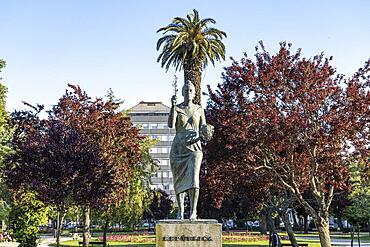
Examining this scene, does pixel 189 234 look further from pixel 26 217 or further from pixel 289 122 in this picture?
pixel 26 217

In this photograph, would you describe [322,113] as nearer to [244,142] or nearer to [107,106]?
[244,142]

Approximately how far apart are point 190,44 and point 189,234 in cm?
2473

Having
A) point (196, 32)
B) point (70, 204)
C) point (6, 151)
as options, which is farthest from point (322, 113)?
point (6, 151)

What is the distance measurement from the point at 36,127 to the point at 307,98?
41.4 feet

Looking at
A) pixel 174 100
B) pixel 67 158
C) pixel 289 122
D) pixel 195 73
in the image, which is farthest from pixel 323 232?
pixel 195 73

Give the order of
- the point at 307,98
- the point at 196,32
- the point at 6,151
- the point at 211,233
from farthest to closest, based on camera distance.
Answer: the point at 196,32 < the point at 6,151 < the point at 307,98 < the point at 211,233

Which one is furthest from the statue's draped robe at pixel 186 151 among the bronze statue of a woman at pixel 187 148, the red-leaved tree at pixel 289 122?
the red-leaved tree at pixel 289 122

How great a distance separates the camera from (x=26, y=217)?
2266cm

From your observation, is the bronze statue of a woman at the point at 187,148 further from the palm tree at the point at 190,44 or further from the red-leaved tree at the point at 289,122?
the palm tree at the point at 190,44

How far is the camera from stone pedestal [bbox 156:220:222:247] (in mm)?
9133

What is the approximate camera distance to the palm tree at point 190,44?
32.5 metres

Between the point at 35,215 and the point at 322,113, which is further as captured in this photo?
the point at 35,215

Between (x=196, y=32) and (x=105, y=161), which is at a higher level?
(x=196, y=32)

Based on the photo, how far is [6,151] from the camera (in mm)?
30094
